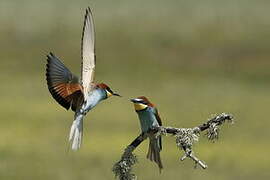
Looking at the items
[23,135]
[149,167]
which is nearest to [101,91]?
[149,167]

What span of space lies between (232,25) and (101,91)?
26562 millimetres

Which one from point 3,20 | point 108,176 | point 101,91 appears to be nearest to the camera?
point 101,91

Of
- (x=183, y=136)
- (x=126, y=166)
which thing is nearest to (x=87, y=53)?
(x=183, y=136)

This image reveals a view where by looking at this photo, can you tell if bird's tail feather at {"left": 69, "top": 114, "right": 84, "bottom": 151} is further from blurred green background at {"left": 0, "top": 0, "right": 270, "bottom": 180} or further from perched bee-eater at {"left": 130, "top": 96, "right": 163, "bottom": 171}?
blurred green background at {"left": 0, "top": 0, "right": 270, "bottom": 180}

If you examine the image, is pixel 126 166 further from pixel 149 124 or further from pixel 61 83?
pixel 61 83

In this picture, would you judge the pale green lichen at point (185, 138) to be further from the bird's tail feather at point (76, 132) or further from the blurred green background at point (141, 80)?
the blurred green background at point (141, 80)

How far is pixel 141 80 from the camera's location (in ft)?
68.7

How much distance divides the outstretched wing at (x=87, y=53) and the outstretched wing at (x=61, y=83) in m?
0.04

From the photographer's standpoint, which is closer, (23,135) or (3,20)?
(23,135)

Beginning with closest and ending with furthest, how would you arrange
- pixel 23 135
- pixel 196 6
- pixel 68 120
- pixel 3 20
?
1. pixel 23 135
2. pixel 68 120
3. pixel 3 20
4. pixel 196 6

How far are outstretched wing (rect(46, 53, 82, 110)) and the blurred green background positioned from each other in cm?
586

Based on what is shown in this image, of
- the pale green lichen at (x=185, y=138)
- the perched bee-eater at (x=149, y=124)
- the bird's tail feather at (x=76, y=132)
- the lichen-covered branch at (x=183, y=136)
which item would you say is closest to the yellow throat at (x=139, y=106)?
the perched bee-eater at (x=149, y=124)

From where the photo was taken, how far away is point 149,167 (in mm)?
11078

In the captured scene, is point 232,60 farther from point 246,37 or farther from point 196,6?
point 196,6
